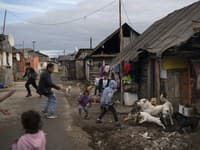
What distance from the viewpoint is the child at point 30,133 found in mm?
4035

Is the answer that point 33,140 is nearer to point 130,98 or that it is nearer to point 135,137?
point 135,137

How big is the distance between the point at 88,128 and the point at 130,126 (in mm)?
1172

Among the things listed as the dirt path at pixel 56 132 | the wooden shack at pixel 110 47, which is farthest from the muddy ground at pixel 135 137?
the wooden shack at pixel 110 47

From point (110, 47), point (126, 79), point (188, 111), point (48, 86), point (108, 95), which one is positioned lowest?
point (188, 111)

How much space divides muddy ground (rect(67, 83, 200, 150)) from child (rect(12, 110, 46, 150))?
4205 millimetres

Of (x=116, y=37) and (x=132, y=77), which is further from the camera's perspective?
(x=116, y=37)

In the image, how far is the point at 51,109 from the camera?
462 inches

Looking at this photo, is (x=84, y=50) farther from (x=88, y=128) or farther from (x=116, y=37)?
(x=88, y=128)

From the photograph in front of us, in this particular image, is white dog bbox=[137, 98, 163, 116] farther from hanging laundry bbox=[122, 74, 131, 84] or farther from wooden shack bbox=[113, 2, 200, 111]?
hanging laundry bbox=[122, 74, 131, 84]

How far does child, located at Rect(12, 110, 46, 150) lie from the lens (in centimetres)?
404

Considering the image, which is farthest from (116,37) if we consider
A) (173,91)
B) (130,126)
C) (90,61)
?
(130,126)

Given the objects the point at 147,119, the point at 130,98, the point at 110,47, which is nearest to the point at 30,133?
the point at 147,119

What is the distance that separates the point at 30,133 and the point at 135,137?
5.11 meters

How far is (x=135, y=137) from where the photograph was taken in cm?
888
